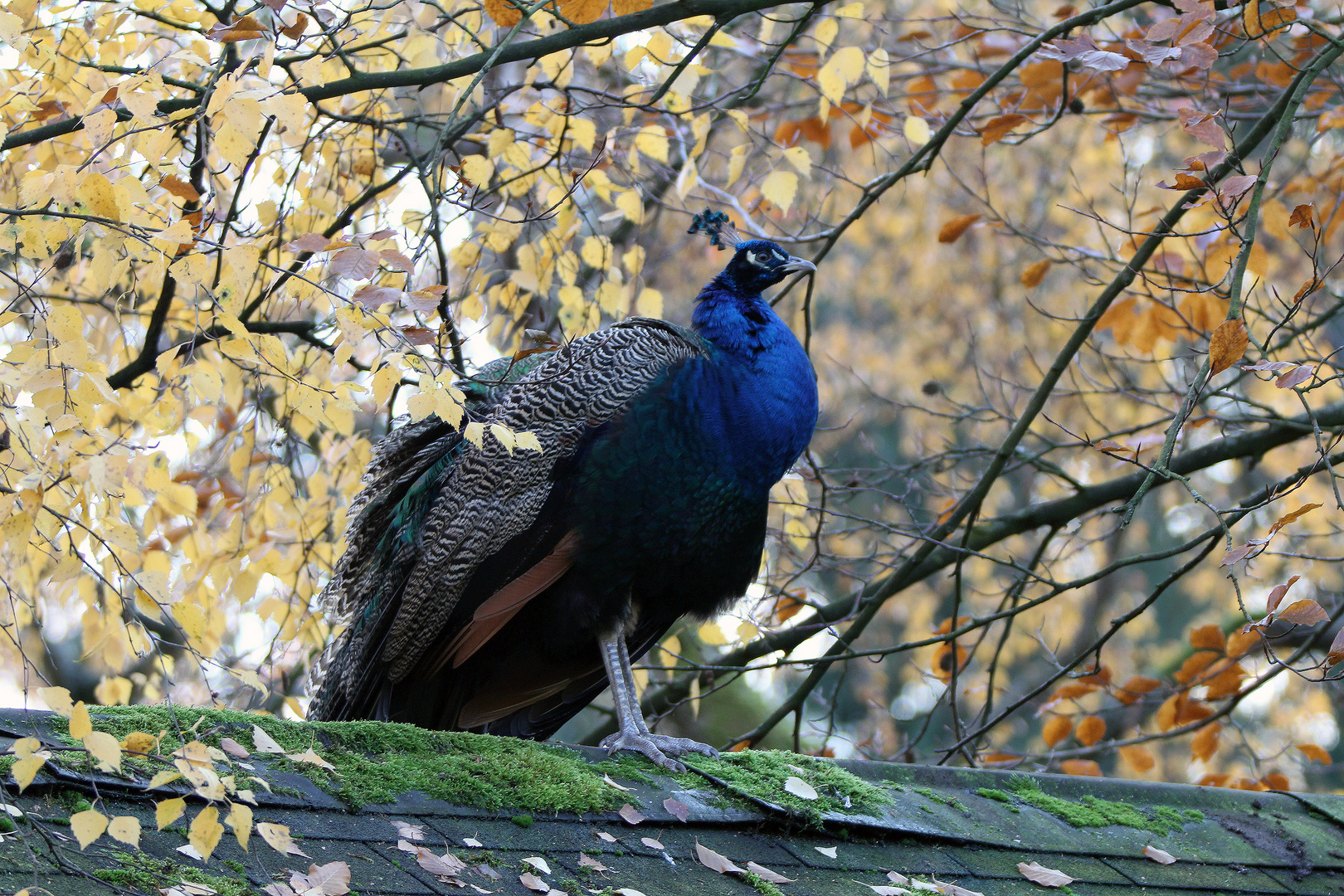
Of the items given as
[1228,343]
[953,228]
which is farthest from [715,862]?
[953,228]

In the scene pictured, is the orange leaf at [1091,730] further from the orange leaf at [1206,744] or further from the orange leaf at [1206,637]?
the orange leaf at [1206,637]

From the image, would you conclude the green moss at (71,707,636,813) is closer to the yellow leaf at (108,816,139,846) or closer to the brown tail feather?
the yellow leaf at (108,816,139,846)

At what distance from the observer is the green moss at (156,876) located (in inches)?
71.8

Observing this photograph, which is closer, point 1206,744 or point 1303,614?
point 1303,614

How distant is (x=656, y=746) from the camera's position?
10.3ft

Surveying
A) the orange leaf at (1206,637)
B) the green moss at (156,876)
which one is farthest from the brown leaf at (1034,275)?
the green moss at (156,876)

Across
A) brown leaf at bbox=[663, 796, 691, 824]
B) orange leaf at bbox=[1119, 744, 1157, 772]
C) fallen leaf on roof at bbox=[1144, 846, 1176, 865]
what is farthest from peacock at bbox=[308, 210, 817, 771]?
orange leaf at bbox=[1119, 744, 1157, 772]

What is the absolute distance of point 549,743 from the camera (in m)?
3.02

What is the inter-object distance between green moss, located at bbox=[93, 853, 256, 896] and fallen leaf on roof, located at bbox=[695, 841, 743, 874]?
3.02 feet

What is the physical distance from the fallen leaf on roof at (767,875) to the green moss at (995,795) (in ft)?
2.93

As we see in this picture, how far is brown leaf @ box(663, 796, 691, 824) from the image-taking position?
267 centimetres

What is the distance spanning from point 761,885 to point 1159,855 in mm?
1214

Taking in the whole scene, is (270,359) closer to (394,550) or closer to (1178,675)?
(394,550)

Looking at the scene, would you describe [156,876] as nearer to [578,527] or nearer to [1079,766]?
[578,527]
